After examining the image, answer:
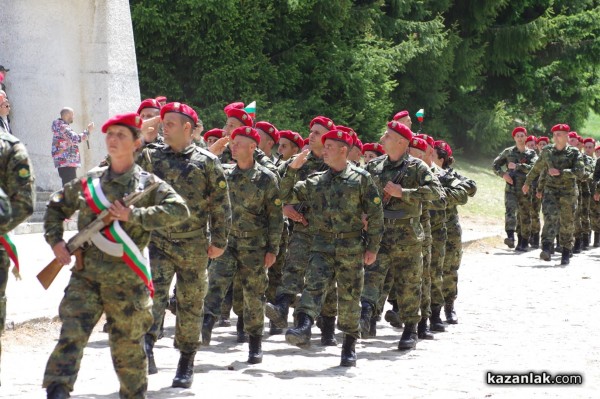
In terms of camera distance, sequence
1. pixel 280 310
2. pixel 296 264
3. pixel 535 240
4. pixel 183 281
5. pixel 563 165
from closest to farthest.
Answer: pixel 183 281, pixel 280 310, pixel 296 264, pixel 563 165, pixel 535 240

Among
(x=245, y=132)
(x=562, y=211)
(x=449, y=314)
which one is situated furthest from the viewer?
(x=562, y=211)

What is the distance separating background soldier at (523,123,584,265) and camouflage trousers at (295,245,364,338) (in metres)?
9.84

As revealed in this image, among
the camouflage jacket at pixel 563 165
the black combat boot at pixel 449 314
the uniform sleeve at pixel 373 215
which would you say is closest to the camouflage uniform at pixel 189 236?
the uniform sleeve at pixel 373 215

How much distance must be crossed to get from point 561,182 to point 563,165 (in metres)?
0.31

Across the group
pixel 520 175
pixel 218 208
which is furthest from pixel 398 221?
pixel 520 175

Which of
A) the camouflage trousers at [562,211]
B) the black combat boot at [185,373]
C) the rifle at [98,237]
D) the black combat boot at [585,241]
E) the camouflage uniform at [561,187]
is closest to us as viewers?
the rifle at [98,237]

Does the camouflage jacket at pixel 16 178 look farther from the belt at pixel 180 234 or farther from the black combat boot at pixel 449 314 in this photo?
the black combat boot at pixel 449 314

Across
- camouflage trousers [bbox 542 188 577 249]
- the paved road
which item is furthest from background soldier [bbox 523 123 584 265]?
the paved road

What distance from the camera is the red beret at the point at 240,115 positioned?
35.5 feet

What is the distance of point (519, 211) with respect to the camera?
2164 centimetres

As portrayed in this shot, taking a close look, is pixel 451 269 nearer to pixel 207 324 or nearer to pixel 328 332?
pixel 328 332

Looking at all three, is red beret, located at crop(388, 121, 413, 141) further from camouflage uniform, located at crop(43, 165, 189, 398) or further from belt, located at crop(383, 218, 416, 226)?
camouflage uniform, located at crop(43, 165, 189, 398)

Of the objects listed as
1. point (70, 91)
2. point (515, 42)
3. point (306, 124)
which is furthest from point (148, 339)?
point (515, 42)

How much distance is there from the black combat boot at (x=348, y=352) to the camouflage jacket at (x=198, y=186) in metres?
1.72
